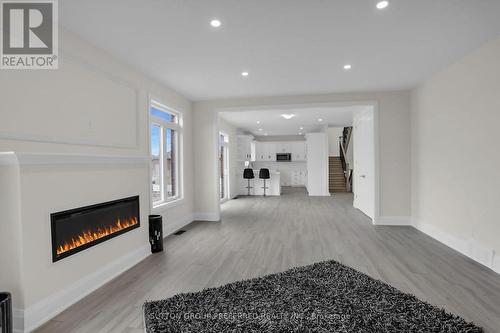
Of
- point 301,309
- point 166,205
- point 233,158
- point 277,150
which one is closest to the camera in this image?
point 301,309

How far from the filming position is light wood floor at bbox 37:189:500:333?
2238 millimetres

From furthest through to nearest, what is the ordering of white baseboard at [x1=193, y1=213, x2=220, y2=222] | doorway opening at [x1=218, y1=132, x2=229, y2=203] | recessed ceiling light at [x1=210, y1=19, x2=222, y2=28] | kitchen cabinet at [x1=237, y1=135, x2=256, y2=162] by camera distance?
1. kitchen cabinet at [x1=237, y1=135, x2=256, y2=162]
2. doorway opening at [x1=218, y1=132, x2=229, y2=203]
3. white baseboard at [x1=193, y1=213, x2=220, y2=222]
4. recessed ceiling light at [x1=210, y1=19, x2=222, y2=28]

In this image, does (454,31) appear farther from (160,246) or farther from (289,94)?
(160,246)

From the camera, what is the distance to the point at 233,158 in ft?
31.5

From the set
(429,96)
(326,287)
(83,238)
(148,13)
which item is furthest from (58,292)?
(429,96)

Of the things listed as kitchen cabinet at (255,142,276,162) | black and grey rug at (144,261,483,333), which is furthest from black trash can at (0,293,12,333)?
kitchen cabinet at (255,142,276,162)

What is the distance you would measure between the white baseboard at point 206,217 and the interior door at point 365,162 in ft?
11.0

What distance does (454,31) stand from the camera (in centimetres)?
277

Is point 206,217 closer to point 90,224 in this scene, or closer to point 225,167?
point 90,224

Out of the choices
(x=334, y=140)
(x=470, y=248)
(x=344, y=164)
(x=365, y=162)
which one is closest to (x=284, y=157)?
(x=334, y=140)

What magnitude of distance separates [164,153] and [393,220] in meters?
4.65

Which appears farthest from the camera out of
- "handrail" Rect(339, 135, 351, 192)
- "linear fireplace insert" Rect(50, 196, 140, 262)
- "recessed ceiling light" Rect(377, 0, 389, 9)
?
"handrail" Rect(339, 135, 351, 192)

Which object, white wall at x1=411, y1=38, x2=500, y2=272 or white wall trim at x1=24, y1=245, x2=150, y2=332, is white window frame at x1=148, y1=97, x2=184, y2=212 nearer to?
white wall trim at x1=24, y1=245, x2=150, y2=332

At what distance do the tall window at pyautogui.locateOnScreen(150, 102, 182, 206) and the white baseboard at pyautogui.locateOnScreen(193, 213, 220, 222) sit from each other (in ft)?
2.52
